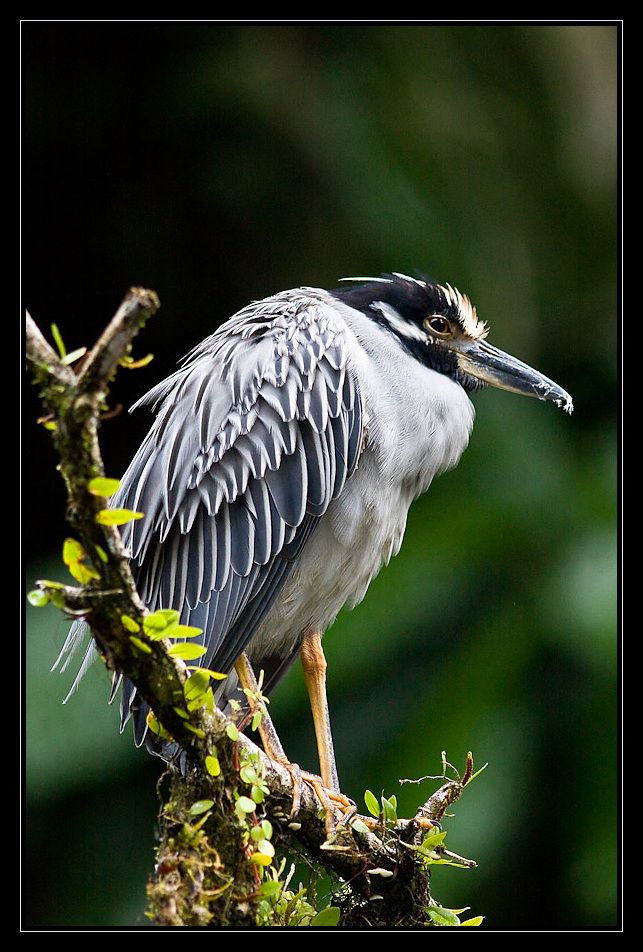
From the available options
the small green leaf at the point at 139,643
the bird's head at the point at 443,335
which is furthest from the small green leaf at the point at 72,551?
the bird's head at the point at 443,335

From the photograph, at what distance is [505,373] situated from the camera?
94.7 inches

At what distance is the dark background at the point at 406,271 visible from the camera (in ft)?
10.6

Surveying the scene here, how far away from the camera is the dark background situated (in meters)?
3.25

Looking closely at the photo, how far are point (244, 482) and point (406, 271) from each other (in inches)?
74.8

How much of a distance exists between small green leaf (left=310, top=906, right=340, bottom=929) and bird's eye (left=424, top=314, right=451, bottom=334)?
54.4 inches

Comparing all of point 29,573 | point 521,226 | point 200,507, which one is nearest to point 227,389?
point 200,507

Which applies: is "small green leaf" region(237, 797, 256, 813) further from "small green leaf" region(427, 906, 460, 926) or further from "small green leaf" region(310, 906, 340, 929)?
"small green leaf" region(427, 906, 460, 926)

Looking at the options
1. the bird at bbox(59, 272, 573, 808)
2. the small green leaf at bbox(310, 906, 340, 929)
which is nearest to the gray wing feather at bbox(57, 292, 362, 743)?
the bird at bbox(59, 272, 573, 808)

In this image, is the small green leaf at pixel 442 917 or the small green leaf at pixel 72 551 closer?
the small green leaf at pixel 72 551

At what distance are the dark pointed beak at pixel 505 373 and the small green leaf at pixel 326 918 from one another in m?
1.30

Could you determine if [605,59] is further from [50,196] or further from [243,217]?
[50,196]

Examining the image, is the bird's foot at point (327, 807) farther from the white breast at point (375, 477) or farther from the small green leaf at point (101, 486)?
the small green leaf at point (101, 486)

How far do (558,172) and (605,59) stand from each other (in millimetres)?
507

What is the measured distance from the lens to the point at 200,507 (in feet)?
7.08
